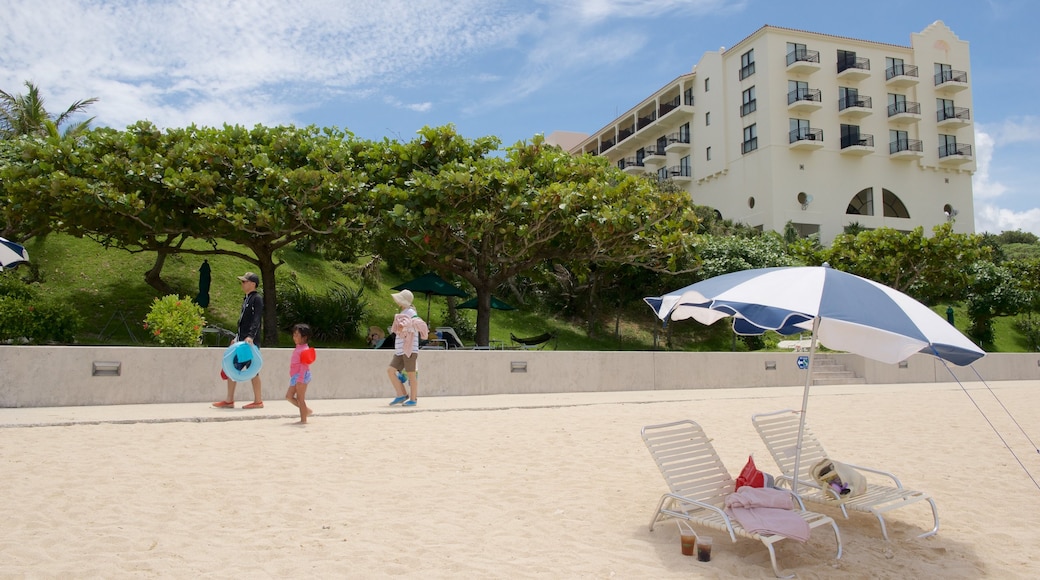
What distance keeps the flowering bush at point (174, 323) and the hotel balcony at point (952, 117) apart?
2078 inches

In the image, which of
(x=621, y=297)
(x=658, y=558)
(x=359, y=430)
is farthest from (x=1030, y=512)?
(x=621, y=297)

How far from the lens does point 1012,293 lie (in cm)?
3594

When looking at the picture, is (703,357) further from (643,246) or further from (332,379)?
(332,379)

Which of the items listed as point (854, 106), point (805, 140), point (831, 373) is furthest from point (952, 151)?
point (831, 373)

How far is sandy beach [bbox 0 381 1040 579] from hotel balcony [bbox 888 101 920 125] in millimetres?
44674

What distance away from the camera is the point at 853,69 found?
47062 mm

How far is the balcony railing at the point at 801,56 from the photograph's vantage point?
46.7 m

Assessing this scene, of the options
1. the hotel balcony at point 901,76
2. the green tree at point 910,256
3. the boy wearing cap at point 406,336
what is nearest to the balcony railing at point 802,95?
the hotel balcony at point 901,76

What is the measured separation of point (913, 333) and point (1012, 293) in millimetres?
38110

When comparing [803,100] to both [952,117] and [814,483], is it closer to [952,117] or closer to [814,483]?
[952,117]

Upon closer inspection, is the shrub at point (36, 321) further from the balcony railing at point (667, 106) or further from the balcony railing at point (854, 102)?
the balcony railing at point (667, 106)

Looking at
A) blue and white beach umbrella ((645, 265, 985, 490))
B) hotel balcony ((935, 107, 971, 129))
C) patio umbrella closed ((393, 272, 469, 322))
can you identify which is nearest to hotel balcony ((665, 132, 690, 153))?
hotel balcony ((935, 107, 971, 129))

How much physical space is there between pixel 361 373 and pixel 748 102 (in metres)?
41.9

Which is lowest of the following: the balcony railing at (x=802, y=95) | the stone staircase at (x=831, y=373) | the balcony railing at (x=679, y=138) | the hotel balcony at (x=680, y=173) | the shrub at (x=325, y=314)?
the stone staircase at (x=831, y=373)
